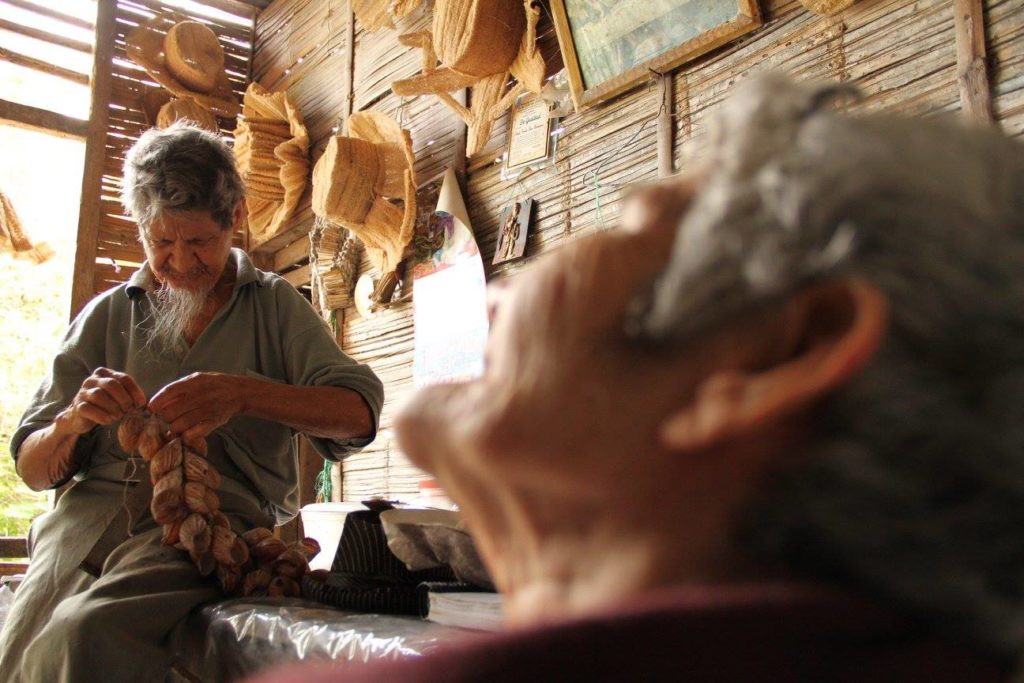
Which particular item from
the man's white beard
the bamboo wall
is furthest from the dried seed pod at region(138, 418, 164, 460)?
the bamboo wall

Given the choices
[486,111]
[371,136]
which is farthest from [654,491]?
[371,136]

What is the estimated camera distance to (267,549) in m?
1.64

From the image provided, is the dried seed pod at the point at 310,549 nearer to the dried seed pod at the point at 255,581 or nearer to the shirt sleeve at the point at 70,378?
the dried seed pod at the point at 255,581

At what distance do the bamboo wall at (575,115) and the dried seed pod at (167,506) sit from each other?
3.65 ft

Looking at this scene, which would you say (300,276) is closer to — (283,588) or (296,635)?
(283,588)

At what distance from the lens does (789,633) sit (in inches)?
14.2

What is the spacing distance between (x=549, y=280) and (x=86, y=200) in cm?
395

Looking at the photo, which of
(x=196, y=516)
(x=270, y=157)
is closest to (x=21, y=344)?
(x=270, y=157)

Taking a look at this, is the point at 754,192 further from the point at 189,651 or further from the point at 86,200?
the point at 86,200

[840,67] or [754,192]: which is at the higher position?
[840,67]

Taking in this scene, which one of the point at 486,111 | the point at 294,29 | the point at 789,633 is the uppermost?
the point at 294,29

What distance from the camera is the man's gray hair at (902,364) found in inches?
14.9

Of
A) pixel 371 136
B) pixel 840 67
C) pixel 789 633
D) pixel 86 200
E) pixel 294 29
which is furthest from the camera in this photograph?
pixel 294 29

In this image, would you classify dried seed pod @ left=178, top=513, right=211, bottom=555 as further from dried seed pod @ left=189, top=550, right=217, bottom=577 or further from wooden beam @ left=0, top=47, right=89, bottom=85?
wooden beam @ left=0, top=47, right=89, bottom=85
